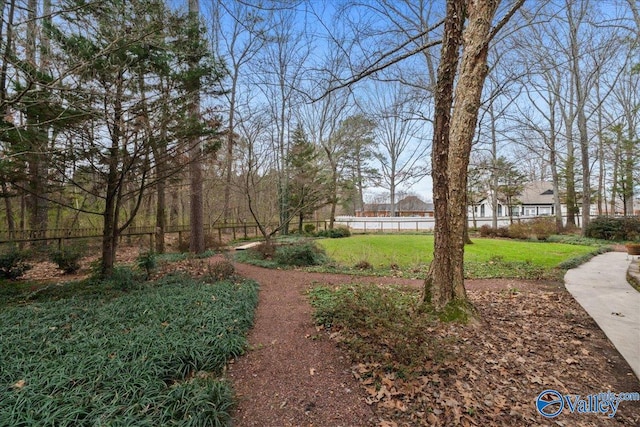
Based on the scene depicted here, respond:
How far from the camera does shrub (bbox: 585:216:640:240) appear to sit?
1202 centimetres

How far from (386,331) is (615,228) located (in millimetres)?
15686

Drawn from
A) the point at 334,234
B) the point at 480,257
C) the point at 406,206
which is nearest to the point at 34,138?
the point at 480,257

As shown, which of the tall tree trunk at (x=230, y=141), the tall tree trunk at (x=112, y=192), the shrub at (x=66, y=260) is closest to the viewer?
the tall tree trunk at (x=112, y=192)

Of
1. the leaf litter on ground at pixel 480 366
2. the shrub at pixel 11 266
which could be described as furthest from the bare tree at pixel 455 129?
the shrub at pixel 11 266

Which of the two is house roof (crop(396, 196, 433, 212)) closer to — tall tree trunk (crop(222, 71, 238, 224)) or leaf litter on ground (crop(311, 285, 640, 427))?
tall tree trunk (crop(222, 71, 238, 224))

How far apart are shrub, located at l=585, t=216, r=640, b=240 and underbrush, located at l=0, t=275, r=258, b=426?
53.5ft

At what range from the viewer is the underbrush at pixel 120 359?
6.29 feet

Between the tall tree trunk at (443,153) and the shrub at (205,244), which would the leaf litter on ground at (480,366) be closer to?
the tall tree trunk at (443,153)

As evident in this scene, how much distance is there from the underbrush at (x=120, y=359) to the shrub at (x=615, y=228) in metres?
16.3

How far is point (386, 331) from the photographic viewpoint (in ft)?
9.78

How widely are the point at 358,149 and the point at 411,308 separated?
56.9ft

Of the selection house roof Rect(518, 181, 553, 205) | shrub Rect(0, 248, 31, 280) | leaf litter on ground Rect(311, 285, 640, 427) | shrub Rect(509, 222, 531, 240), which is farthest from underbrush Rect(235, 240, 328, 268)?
house roof Rect(518, 181, 553, 205)

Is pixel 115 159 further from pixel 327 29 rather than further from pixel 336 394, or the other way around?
pixel 336 394

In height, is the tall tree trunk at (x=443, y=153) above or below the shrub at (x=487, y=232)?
above
